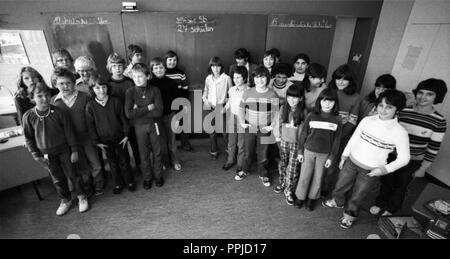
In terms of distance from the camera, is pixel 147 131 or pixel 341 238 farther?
pixel 147 131

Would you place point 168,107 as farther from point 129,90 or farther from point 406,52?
point 406,52

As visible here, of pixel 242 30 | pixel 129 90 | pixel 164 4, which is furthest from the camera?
pixel 242 30

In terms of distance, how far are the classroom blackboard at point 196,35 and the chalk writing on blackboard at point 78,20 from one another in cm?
30

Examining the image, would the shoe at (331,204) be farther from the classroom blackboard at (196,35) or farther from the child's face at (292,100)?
the classroom blackboard at (196,35)

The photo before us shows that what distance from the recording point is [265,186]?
2811 mm

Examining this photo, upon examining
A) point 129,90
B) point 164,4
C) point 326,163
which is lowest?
point 326,163

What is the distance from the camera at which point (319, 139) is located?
6.83ft

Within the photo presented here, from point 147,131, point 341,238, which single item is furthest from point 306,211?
point 147,131

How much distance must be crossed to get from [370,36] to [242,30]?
2.15 metres

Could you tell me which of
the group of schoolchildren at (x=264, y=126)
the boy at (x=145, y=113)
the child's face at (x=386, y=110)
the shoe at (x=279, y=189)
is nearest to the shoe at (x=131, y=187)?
the group of schoolchildren at (x=264, y=126)

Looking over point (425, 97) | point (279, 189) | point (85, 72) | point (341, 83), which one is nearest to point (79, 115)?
point (85, 72)

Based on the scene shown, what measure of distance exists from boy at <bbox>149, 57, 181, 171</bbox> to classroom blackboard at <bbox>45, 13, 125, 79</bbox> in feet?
3.13

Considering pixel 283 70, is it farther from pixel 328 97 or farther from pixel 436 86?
pixel 436 86

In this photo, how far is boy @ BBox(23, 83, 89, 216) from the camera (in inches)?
78.6
